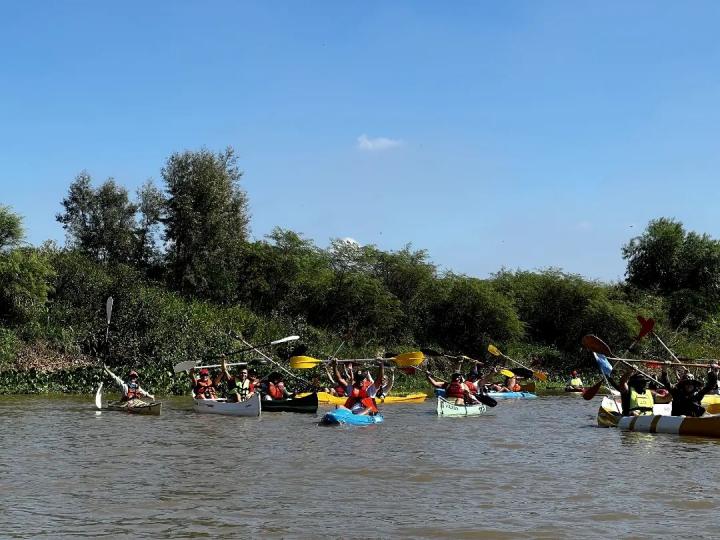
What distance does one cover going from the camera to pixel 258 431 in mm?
18156

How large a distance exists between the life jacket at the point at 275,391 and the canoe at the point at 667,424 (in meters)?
9.14

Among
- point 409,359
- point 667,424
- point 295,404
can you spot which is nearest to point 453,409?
point 409,359

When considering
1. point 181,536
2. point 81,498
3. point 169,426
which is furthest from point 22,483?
point 169,426

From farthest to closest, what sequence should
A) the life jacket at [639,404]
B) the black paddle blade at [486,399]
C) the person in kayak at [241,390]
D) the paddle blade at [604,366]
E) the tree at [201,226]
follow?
the tree at [201,226]
the black paddle blade at [486,399]
the person in kayak at [241,390]
the paddle blade at [604,366]
the life jacket at [639,404]

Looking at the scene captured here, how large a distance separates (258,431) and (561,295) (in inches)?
1300

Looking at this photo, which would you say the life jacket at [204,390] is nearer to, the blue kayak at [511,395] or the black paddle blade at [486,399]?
the black paddle blade at [486,399]

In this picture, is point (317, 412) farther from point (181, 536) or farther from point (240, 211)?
point (240, 211)

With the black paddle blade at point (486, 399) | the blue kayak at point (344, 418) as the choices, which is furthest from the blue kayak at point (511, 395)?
the blue kayak at point (344, 418)

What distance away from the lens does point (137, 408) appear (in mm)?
21812

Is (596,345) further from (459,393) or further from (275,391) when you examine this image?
(275,391)

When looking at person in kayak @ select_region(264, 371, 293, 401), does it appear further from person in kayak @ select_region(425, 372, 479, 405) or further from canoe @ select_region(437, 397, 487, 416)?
person in kayak @ select_region(425, 372, 479, 405)

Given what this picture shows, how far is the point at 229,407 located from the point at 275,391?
2563 millimetres

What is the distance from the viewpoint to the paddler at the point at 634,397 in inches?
772

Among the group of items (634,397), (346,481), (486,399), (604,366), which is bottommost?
(346,481)
